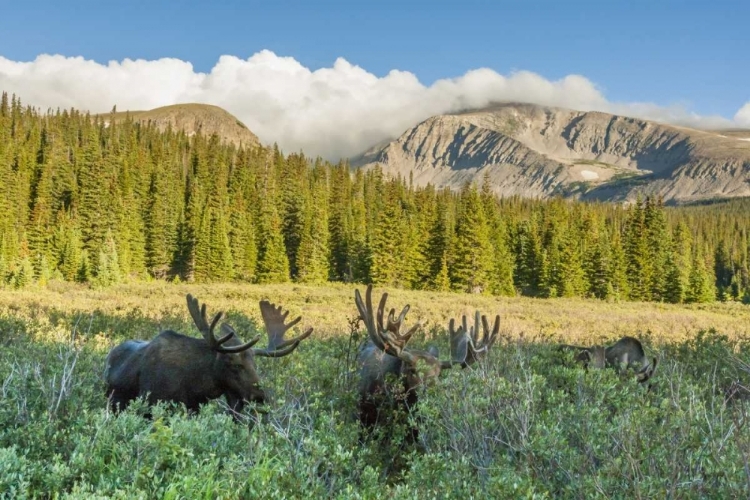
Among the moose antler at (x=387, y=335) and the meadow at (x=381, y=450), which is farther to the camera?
the moose antler at (x=387, y=335)

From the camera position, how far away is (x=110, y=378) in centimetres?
650

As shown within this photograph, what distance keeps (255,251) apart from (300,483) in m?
70.5

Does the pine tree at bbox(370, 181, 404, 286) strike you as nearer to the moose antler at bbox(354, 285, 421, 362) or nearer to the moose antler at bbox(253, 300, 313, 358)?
the moose antler at bbox(253, 300, 313, 358)

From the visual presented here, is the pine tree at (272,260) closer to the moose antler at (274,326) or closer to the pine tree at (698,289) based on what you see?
the pine tree at (698,289)

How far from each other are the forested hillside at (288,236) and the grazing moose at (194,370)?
144 feet

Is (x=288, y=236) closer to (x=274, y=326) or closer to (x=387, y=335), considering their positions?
(x=274, y=326)

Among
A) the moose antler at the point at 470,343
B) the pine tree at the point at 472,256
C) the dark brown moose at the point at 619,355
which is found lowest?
the dark brown moose at the point at 619,355

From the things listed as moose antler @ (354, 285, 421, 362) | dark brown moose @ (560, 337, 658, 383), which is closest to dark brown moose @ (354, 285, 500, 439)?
moose antler @ (354, 285, 421, 362)

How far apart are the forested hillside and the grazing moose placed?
43772 millimetres

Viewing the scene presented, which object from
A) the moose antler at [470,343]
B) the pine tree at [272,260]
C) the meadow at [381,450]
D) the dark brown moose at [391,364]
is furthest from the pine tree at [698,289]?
the meadow at [381,450]

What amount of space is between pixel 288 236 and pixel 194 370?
74.7m

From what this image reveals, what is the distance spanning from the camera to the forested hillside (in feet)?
201

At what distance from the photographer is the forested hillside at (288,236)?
201ft

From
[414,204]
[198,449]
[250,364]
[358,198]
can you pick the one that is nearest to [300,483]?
[198,449]
